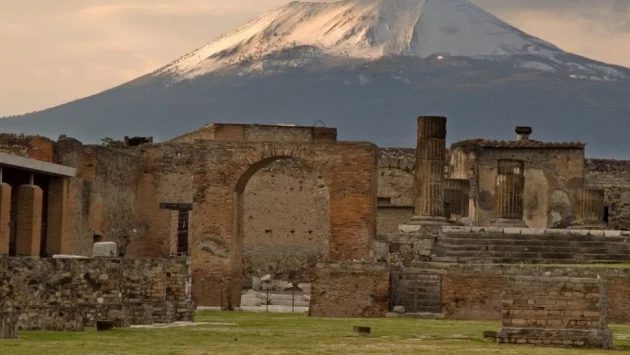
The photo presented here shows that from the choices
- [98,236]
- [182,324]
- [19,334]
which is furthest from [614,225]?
[19,334]

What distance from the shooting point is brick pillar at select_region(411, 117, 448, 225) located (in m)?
46.4

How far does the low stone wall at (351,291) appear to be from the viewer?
36844mm

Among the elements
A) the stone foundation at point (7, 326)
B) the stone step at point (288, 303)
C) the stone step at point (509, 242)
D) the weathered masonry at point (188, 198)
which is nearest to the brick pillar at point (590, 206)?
the weathered masonry at point (188, 198)

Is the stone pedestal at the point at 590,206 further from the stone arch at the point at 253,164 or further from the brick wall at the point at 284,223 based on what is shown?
the stone arch at the point at 253,164

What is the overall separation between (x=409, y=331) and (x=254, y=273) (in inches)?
1043

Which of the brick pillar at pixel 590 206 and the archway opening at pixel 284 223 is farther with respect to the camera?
the archway opening at pixel 284 223

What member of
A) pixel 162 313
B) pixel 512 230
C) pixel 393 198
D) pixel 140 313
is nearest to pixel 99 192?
pixel 512 230

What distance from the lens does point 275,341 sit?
25203mm

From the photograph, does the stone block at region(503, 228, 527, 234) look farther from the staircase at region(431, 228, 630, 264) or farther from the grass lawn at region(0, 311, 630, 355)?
the grass lawn at region(0, 311, 630, 355)

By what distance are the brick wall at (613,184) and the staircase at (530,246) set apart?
67.4ft

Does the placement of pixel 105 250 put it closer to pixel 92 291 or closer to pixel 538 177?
pixel 92 291

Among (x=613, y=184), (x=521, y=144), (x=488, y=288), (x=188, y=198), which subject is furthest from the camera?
(x=613, y=184)

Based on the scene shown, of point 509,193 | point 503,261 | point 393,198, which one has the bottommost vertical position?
point 503,261

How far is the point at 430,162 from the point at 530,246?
5.83 metres
